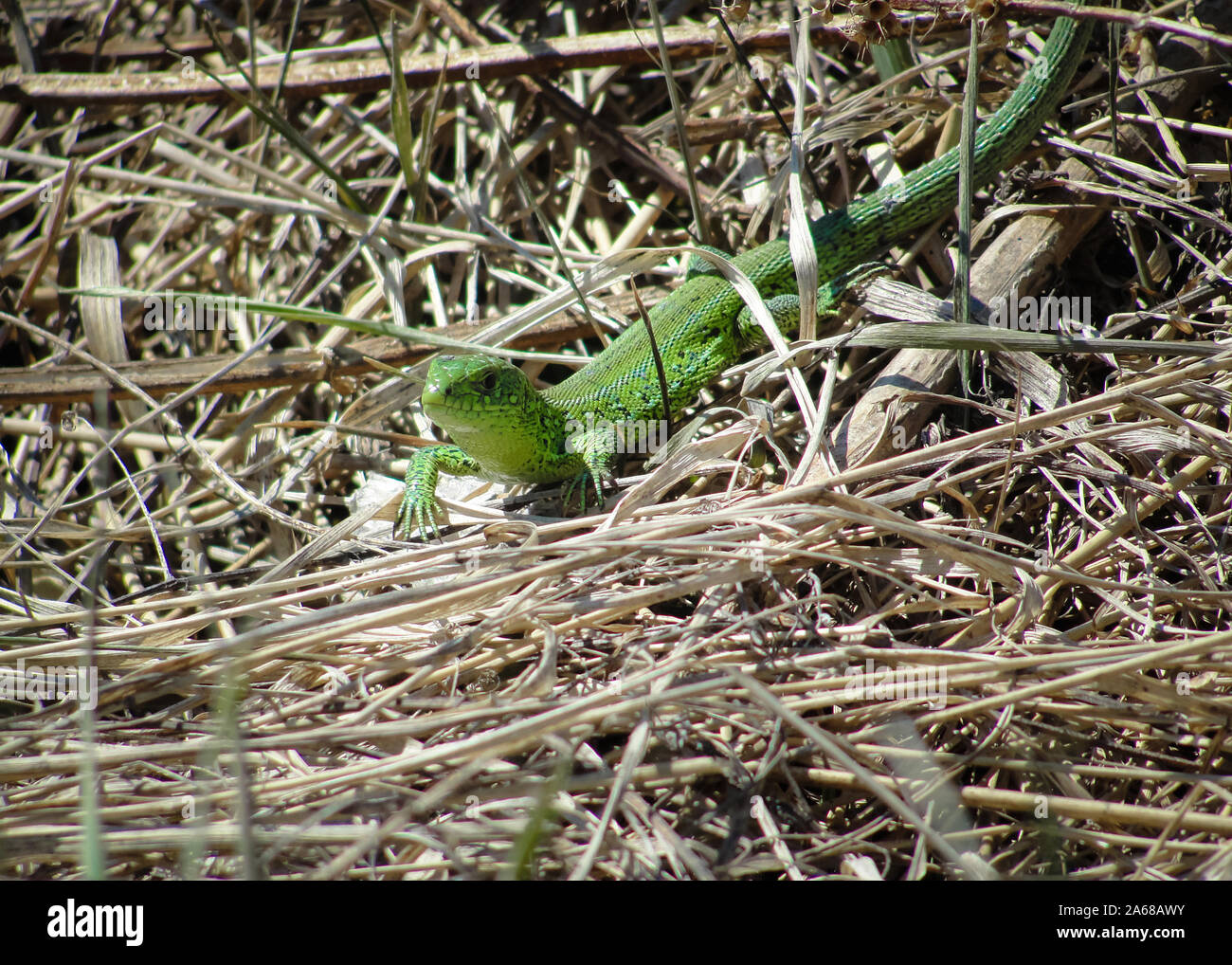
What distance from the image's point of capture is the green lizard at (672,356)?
3.33m

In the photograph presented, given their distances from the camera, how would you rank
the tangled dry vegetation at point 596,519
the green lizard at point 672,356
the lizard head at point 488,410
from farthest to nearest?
the green lizard at point 672,356 < the lizard head at point 488,410 < the tangled dry vegetation at point 596,519

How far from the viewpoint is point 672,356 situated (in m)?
3.81

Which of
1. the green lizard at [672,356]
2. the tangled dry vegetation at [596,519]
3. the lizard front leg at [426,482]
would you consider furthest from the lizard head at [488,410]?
the tangled dry vegetation at [596,519]

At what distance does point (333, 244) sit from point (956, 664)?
3.87 meters

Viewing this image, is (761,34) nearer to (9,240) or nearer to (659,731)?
(659,731)

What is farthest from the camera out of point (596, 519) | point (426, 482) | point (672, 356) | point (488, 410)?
point (672, 356)

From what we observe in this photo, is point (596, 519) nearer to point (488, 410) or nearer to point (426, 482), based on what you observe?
point (488, 410)

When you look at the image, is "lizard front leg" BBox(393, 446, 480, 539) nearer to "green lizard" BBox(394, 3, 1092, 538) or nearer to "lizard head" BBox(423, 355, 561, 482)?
"green lizard" BBox(394, 3, 1092, 538)

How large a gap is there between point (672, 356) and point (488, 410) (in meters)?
1.00

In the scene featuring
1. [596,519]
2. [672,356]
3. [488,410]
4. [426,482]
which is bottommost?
[596,519]

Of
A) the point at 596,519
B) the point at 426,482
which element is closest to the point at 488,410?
the point at 426,482

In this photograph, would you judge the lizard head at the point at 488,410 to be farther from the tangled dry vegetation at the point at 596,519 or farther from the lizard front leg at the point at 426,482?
the tangled dry vegetation at the point at 596,519

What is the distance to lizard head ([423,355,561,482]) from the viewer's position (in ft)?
10.3

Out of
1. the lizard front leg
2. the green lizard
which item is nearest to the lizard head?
the green lizard
